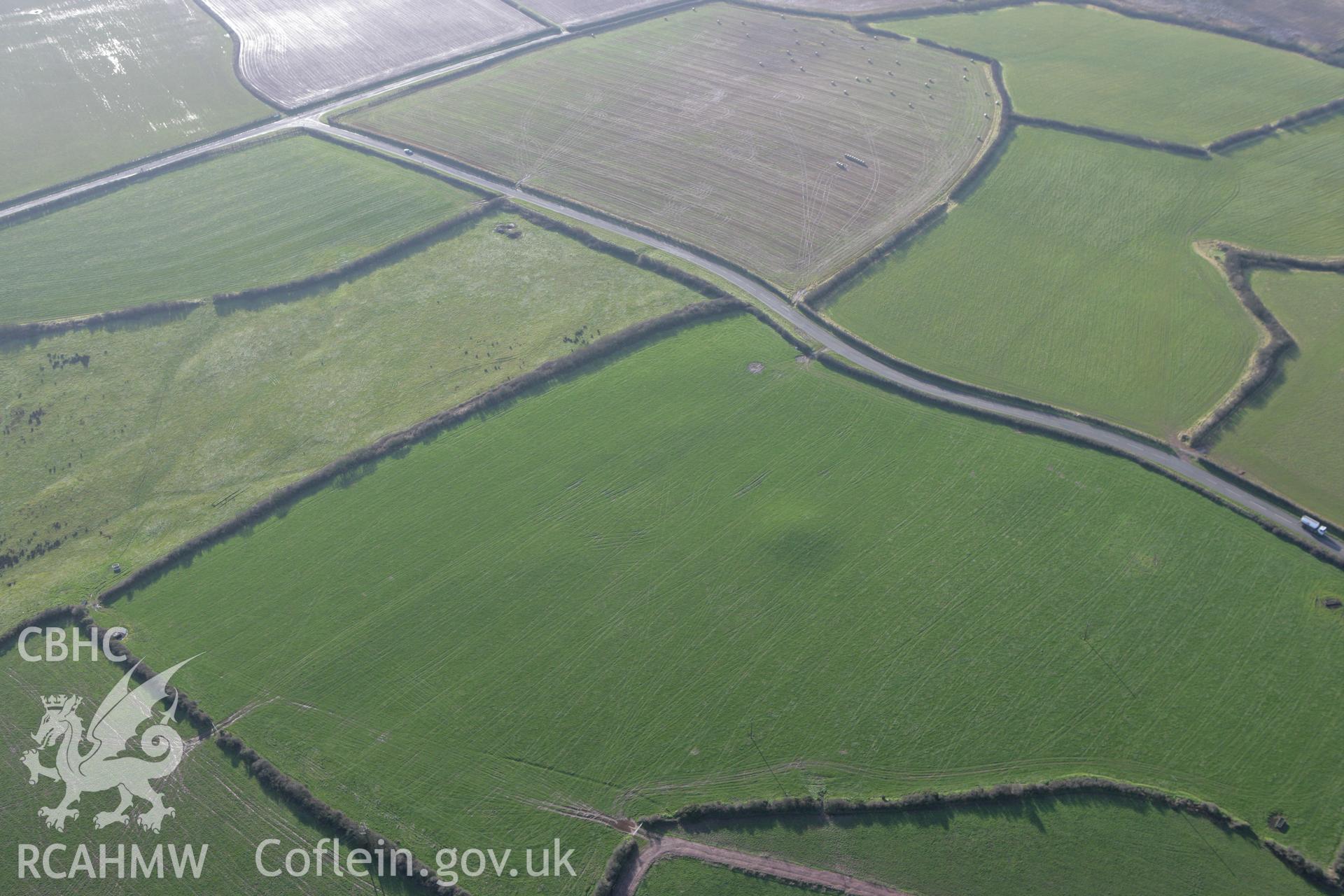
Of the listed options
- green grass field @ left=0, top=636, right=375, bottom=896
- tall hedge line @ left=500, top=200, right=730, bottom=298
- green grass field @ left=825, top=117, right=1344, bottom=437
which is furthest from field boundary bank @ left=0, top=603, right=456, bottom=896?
green grass field @ left=825, top=117, right=1344, bottom=437

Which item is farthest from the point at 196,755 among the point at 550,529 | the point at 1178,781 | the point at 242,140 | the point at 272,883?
the point at 242,140

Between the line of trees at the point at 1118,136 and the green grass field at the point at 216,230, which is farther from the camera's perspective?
the line of trees at the point at 1118,136

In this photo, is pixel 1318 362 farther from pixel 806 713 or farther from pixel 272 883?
pixel 272 883

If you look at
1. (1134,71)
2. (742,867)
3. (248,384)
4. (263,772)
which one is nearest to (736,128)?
(1134,71)

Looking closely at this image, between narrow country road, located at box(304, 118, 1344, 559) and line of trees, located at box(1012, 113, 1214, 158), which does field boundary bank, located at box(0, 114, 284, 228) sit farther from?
line of trees, located at box(1012, 113, 1214, 158)

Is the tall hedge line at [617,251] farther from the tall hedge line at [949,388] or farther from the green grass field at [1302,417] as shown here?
the green grass field at [1302,417]

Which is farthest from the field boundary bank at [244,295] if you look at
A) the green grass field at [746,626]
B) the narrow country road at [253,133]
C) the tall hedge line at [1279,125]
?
the tall hedge line at [1279,125]
